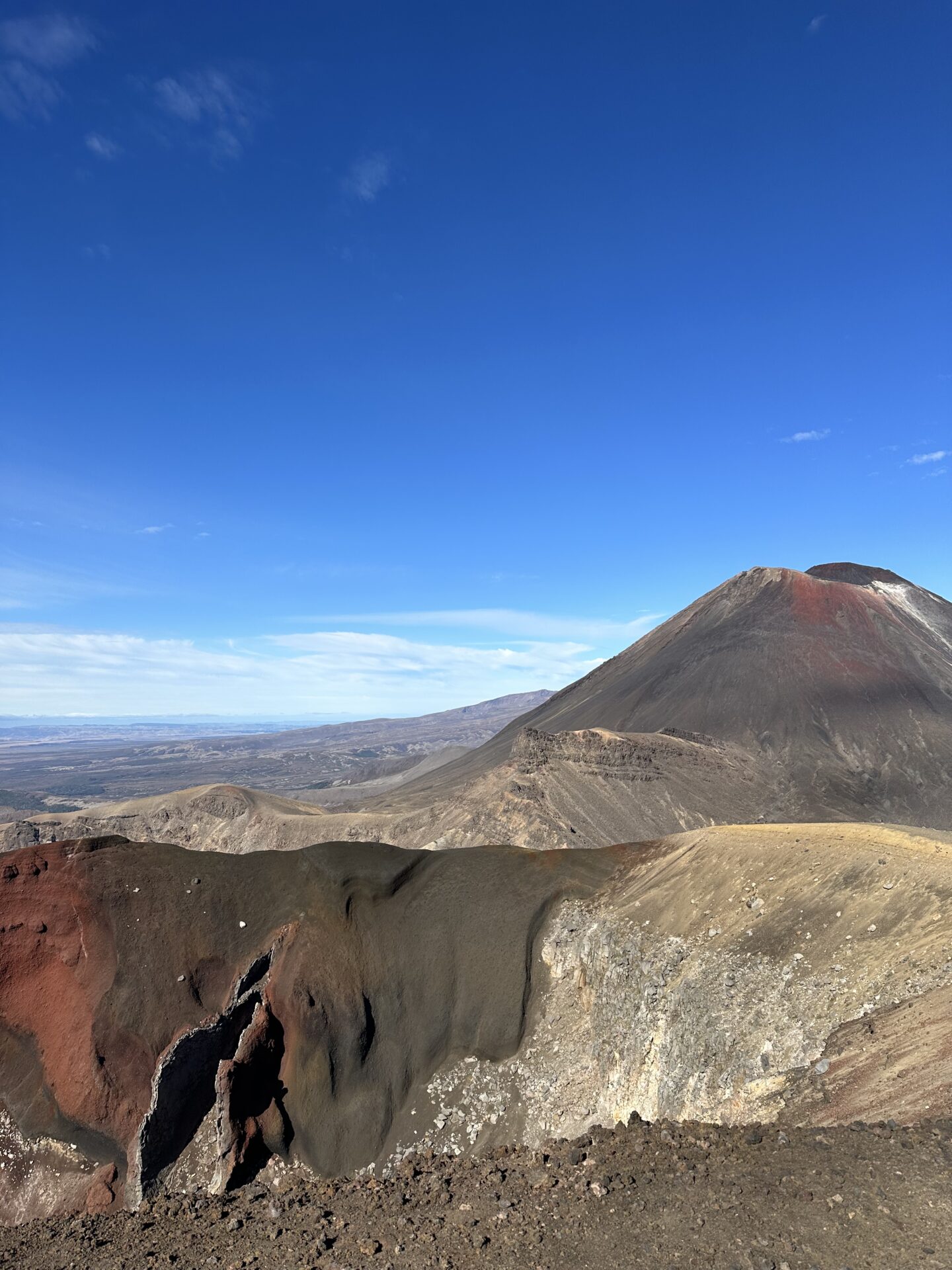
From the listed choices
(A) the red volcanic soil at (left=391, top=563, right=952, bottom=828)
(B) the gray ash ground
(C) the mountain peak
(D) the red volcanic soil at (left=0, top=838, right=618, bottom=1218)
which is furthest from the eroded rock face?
(C) the mountain peak

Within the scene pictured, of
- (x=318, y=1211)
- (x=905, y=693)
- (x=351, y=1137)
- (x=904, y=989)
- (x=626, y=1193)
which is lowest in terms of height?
(x=351, y=1137)

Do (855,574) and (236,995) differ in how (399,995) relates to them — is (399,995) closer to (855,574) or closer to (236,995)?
(236,995)

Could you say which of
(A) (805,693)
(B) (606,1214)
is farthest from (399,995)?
(A) (805,693)

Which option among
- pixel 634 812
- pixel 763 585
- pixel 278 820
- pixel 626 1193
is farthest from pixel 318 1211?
pixel 763 585

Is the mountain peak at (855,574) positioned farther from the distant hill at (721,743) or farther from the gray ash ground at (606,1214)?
the gray ash ground at (606,1214)

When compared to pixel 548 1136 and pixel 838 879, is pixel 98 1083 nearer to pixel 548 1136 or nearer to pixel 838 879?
pixel 548 1136

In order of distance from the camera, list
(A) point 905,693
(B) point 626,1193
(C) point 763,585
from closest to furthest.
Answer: (B) point 626,1193
(A) point 905,693
(C) point 763,585
